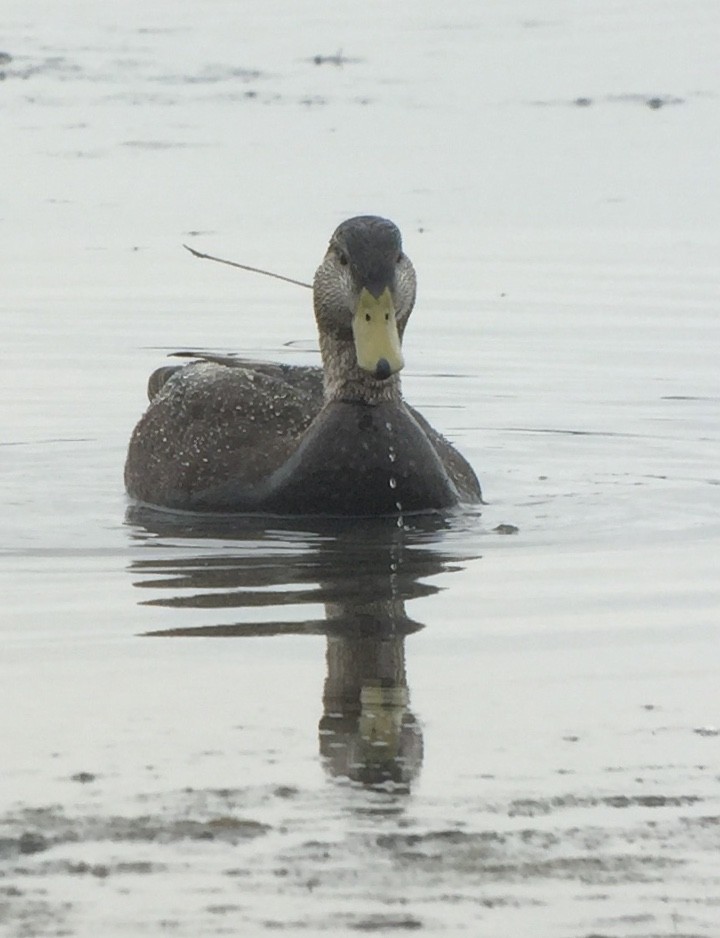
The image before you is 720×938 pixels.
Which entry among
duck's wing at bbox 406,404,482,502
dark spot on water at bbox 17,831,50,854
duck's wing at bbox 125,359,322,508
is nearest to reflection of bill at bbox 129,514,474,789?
duck's wing at bbox 125,359,322,508

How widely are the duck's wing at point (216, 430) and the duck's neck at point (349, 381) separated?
25 cm

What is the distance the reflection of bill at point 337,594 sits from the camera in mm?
5965

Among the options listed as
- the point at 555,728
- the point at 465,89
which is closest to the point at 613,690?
the point at 555,728

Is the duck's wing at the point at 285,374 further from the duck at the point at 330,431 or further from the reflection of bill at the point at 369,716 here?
the reflection of bill at the point at 369,716

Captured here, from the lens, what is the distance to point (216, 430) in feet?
32.8

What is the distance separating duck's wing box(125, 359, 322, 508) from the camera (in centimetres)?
980

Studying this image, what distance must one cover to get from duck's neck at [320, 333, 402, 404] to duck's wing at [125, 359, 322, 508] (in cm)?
25

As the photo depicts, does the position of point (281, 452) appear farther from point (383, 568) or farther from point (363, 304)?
point (383, 568)

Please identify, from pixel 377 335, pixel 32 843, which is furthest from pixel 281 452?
pixel 32 843

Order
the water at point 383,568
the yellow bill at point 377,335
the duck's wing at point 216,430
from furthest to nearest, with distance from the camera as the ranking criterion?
the duck's wing at point 216,430
the yellow bill at point 377,335
the water at point 383,568

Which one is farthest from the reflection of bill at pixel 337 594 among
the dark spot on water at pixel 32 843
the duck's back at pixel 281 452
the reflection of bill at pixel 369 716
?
the dark spot on water at pixel 32 843

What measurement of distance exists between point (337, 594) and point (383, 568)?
53 cm

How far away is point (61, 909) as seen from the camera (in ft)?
15.3

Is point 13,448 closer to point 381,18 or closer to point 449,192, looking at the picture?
point 449,192
